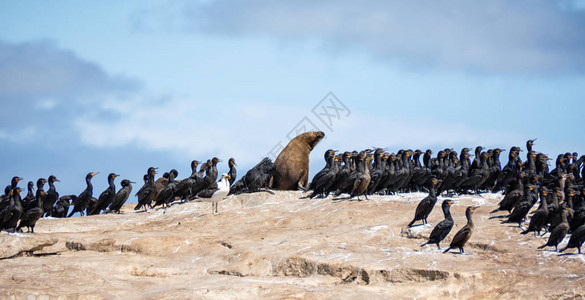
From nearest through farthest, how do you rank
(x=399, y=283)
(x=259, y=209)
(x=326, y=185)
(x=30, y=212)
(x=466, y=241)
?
1. (x=399, y=283)
2. (x=466, y=241)
3. (x=30, y=212)
4. (x=259, y=209)
5. (x=326, y=185)

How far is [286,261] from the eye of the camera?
513 inches

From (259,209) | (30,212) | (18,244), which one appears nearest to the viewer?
(18,244)

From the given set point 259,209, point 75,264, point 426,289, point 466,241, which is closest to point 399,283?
point 426,289

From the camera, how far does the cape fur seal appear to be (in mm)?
24531

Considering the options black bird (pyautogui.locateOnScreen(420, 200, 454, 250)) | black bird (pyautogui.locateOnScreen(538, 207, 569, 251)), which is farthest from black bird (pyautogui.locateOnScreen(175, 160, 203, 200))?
black bird (pyautogui.locateOnScreen(538, 207, 569, 251))

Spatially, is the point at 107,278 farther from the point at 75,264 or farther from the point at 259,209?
the point at 259,209

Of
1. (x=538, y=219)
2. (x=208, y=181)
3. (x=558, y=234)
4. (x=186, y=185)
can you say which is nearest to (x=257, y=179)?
(x=208, y=181)

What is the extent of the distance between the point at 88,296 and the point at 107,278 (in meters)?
1.17

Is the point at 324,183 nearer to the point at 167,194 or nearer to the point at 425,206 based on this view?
the point at 167,194

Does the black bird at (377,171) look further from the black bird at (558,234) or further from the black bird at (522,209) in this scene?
the black bird at (558,234)

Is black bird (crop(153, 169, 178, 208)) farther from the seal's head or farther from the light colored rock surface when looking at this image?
the seal's head

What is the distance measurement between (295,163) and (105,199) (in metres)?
7.19

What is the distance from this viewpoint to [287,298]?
36.2ft

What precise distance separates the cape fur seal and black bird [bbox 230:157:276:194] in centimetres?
54
